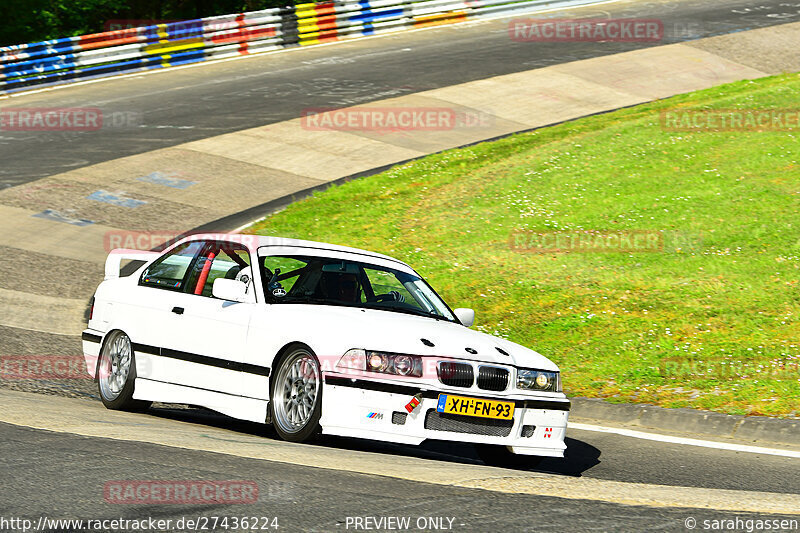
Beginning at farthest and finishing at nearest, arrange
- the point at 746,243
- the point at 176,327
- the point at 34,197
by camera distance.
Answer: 1. the point at 34,197
2. the point at 746,243
3. the point at 176,327

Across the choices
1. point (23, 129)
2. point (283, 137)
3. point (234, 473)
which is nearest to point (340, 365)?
point (234, 473)

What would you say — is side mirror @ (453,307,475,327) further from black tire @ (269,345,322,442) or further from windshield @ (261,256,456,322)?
black tire @ (269,345,322,442)

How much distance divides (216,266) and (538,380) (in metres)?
2.92

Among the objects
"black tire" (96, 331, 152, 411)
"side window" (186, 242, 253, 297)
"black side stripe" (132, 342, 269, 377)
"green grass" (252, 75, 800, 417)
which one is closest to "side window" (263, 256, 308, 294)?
"side window" (186, 242, 253, 297)

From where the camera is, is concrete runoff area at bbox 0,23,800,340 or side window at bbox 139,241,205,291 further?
concrete runoff area at bbox 0,23,800,340

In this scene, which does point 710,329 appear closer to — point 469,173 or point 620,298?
point 620,298

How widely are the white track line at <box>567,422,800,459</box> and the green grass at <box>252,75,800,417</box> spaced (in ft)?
2.28

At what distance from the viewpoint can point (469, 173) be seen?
19078 millimetres

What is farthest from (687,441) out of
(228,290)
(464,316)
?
(228,290)

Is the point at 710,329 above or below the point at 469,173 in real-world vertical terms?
below

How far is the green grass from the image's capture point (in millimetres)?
10641

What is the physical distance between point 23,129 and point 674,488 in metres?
20.0

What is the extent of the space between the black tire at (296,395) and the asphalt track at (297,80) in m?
13.1

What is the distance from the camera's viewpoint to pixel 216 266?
344 inches
